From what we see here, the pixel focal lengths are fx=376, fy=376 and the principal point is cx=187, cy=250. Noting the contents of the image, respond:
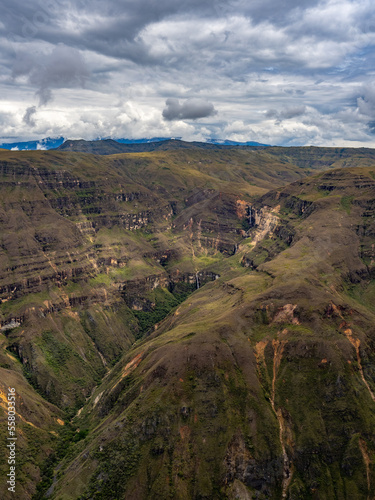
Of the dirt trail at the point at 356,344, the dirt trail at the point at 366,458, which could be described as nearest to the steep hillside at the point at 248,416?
the dirt trail at the point at 366,458

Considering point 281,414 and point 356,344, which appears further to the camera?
point 356,344

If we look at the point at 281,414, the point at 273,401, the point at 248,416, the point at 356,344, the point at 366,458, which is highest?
the point at 356,344

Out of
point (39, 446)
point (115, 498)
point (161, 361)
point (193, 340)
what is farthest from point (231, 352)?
point (39, 446)

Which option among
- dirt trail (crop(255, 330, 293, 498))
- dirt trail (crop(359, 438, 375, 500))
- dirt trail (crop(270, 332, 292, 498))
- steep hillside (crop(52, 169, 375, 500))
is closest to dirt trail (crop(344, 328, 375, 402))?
steep hillside (crop(52, 169, 375, 500))

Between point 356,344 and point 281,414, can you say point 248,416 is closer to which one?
point 281,414

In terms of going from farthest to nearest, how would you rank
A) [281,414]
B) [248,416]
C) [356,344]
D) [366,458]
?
[356,344] → [281,414] → [248,416] → [366,458]

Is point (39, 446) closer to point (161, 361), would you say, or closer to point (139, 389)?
point (139, 389)

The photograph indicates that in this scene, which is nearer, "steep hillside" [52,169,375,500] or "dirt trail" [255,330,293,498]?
"steep hillside" [52,169,375,500]

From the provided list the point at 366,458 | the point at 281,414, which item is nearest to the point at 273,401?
the point at 281,414

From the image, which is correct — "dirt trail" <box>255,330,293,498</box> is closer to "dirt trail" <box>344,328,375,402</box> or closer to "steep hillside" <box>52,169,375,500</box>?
"steep hillside" <box>52,169,375,500</box>

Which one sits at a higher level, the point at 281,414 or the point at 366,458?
the point at 281,414

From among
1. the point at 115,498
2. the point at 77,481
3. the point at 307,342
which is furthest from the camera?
the point at 307,342
